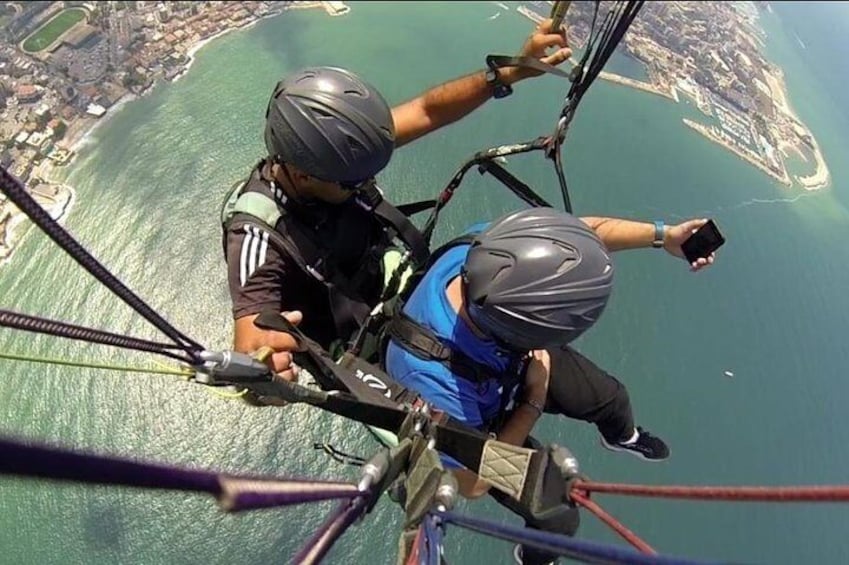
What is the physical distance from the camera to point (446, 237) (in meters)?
8.89

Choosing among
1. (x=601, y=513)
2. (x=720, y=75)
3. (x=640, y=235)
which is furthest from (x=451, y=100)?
(x=720, y=75)

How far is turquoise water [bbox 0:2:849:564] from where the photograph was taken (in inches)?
255

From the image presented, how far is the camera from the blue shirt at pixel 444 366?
55.6 inches

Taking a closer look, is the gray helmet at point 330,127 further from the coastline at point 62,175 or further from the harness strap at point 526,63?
the coastline at point 62,175

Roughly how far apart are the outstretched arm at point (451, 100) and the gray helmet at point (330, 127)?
0.26 metres

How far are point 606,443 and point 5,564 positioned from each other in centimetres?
612

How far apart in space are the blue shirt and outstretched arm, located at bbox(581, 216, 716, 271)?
45cm

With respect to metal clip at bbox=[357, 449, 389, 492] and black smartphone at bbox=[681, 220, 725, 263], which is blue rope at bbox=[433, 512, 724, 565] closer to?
metal clip at bbox=[357, 449, 389, 492]

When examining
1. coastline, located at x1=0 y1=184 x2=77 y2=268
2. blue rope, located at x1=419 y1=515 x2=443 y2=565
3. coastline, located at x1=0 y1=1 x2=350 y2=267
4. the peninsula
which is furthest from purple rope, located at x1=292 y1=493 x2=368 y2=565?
the peninsula

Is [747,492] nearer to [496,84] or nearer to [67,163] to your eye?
[496,84]

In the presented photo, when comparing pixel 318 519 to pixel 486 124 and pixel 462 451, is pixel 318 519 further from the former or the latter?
pixel 486 124

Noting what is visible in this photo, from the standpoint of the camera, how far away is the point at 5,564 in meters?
6.17

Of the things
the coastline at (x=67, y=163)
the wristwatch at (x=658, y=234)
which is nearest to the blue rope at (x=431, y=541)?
the wristwatch at (x=658, y=234)

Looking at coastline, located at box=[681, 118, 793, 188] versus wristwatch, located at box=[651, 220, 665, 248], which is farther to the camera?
coastline, located at box=[681, 118, 793, 188]
